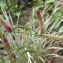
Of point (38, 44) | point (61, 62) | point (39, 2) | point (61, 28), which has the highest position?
point (39, 2)

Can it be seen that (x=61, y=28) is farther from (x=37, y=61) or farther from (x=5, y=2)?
(x=5, y=2)

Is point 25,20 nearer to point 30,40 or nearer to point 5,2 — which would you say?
point 5,2

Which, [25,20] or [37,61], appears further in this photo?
[25,20]

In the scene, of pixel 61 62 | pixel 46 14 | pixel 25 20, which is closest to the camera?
pixel 61 62

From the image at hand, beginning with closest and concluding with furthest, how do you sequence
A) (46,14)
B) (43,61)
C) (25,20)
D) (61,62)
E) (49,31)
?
(43,61) → (61,62) → (49,31) → (46,14) → (25,20)

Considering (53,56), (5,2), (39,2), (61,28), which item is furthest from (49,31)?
(5,2)

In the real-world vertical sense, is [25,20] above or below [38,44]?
above

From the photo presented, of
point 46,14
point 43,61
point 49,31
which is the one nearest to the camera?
point 43,61

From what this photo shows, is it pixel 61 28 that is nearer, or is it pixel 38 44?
pixel 38 44

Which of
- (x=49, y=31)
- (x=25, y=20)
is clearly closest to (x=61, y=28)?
(x=49, y=31)
